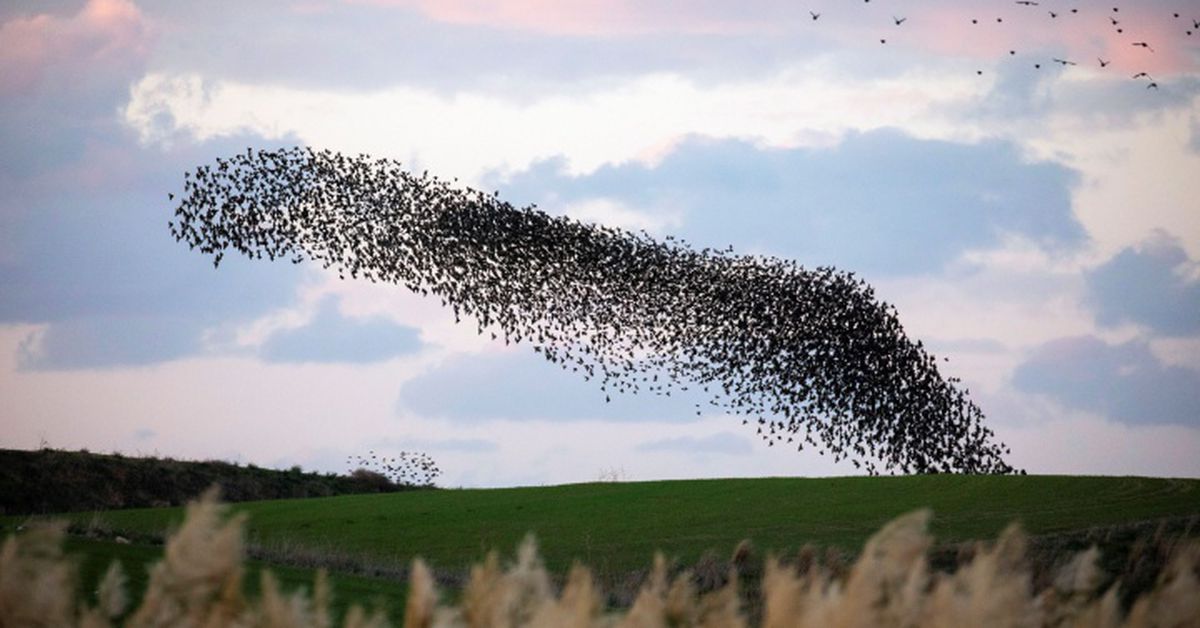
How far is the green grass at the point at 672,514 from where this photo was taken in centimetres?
2303

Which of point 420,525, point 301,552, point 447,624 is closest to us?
point 447,624

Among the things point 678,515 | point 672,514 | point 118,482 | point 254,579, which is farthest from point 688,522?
point 118,482

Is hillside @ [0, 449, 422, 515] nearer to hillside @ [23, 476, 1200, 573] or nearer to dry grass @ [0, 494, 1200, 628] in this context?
hillside @ [23, 476, 1200, 573]

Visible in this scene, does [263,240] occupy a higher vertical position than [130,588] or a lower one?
higher

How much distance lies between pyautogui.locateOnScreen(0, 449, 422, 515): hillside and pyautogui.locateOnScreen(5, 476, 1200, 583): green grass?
2.91 m

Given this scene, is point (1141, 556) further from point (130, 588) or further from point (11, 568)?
point (11, 568)

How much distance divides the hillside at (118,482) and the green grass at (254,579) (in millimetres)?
15678

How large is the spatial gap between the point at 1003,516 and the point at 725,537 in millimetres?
5234

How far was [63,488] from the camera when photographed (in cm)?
3134

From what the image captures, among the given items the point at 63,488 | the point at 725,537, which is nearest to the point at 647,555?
the point at 725,537

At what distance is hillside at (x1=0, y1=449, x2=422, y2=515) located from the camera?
101 feet

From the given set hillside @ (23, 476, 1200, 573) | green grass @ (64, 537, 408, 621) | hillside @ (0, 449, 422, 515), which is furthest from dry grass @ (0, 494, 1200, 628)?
hillside @ (0, 449, 422, 515)

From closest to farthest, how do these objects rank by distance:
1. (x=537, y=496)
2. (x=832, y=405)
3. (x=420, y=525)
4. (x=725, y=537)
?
1. (x=725, y=537)
2. (x=420, y=525)
3. (x=537, y=496)
4. (x=832, y=405)

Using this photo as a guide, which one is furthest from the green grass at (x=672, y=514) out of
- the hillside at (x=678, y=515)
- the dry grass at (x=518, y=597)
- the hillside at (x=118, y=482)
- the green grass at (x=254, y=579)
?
the dry grass at (x=518, y=597)
